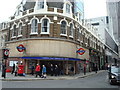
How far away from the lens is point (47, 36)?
65.7 feet

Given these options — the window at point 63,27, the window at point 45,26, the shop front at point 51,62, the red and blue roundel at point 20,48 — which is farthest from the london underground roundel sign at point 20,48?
the window at point 63,27

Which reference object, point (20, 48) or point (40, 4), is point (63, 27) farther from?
point (20, 48)

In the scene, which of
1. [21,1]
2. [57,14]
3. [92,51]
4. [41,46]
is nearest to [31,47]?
[41,46]

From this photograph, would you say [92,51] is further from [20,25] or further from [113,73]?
[113,73]

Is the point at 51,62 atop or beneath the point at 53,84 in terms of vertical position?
atop

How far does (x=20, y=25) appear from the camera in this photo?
22844 mm

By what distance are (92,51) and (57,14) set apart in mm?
14913

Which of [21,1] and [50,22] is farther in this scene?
[21,1]

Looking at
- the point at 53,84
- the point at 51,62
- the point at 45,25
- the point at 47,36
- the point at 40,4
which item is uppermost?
the point at 40,4

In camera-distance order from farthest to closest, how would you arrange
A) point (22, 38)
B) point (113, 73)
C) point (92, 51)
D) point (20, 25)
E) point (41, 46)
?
point (92, 51), point (20, 25), point (22, 38), point (41, 46), point (113, 73)

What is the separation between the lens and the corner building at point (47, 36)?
19484 mm

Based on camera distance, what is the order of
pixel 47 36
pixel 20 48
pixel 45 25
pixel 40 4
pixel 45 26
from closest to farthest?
pixel 20 48, pixel 47 36, pixel 45 26, pixel 45 25, pixel 40 4

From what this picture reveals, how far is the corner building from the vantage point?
19.5 meters

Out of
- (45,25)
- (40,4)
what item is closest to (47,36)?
(45,25)
